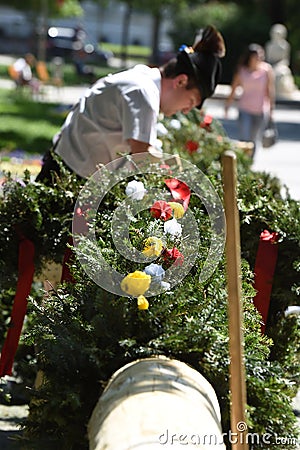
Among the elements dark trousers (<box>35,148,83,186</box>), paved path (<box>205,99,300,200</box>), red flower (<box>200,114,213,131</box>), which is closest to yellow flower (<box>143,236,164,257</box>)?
dark trousers (<box>35,148,83,186</box>)

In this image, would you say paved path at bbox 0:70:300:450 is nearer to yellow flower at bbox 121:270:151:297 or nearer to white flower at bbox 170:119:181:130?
yellow flower at bbox 121:270:151:297

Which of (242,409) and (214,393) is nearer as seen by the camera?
(242,409)

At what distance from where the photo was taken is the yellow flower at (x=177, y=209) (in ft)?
12.2

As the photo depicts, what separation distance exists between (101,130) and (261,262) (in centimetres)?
111

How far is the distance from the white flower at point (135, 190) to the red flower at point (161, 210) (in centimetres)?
18

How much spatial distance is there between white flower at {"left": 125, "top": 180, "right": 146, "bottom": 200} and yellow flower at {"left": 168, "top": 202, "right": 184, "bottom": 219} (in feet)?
0.71

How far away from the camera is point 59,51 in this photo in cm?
4678

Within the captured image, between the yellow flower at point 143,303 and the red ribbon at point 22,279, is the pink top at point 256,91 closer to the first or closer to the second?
Answer: the red ribbon at point 22,279

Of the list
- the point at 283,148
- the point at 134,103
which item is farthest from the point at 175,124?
the point at 283,148

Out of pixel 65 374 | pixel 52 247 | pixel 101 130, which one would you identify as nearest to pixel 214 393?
pixel 65 374

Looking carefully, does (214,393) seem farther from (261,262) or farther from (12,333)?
(12,333)

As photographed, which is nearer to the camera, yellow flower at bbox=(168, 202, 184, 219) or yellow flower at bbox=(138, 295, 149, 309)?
yellow flower at bbox=(138, 295, 149, 309)

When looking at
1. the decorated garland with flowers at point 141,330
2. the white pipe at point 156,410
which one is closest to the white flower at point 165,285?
the decorated garland with flowers at point 141,330

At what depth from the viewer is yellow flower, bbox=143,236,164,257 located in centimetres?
335
